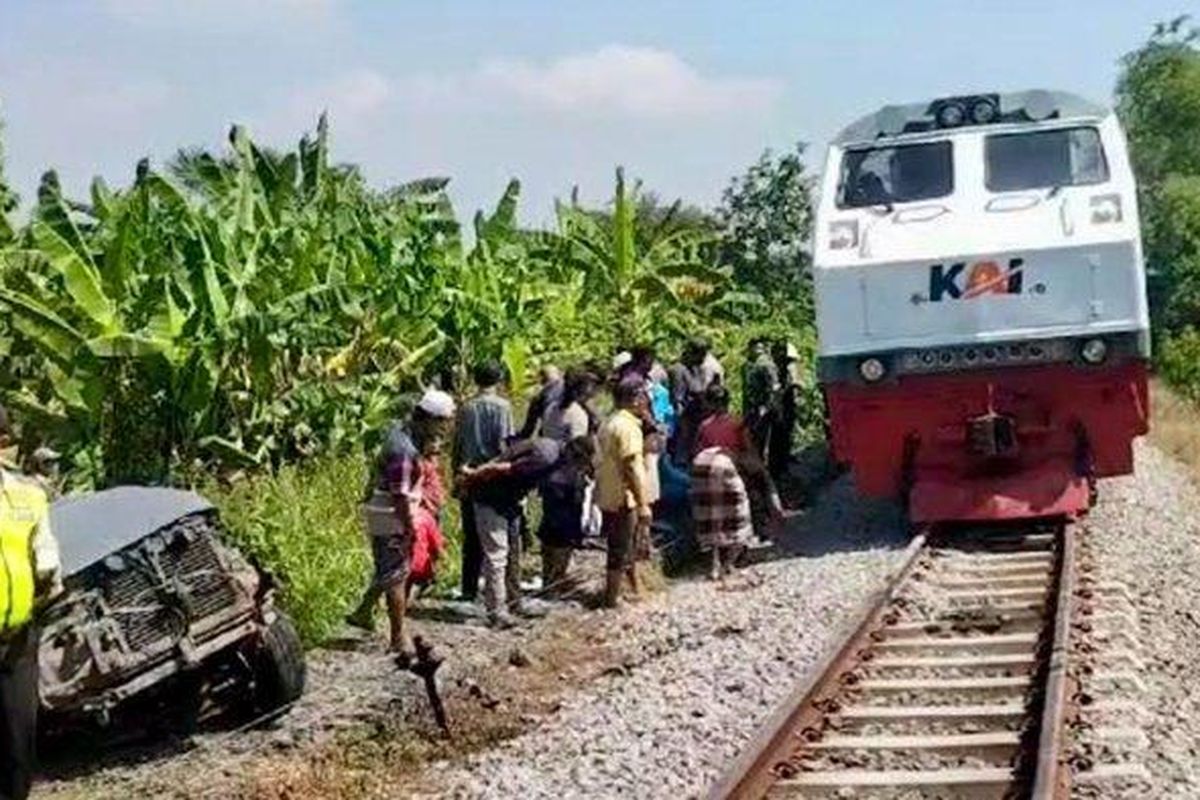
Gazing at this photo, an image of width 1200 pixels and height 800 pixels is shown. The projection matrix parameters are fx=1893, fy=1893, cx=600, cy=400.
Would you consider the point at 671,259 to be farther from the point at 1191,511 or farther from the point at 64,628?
the point at 64,628

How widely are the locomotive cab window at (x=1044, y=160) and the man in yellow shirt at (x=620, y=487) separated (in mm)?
3875

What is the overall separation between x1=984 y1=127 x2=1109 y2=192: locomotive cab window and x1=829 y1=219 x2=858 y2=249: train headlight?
3.63 feet

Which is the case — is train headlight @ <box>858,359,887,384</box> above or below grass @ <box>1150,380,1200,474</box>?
above

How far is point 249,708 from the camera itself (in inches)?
371

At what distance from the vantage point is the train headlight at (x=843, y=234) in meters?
13.8

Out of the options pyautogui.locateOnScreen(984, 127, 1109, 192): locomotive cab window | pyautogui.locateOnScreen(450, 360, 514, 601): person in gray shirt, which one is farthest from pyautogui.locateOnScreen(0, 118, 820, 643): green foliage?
pyautogui.locateOnScreen(984, 127, 1109, 192): locomotive cab window

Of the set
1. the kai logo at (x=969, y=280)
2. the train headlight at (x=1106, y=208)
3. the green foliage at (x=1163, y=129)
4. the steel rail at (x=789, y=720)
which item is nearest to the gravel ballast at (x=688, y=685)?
the steel rail at (x=789, y=720)

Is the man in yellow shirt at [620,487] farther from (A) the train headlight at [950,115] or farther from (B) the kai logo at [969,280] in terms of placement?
(A) the train headlight at [950,115]

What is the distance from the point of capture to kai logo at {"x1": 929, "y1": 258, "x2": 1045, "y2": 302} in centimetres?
1327

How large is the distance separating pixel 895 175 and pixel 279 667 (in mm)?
7239

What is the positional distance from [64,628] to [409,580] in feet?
8.48

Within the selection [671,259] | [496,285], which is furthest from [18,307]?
[671,259]

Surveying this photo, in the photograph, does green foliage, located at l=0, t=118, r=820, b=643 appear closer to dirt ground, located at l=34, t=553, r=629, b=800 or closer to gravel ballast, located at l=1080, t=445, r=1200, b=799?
dirt ground, located at l=34, t=553, r=629, b=800

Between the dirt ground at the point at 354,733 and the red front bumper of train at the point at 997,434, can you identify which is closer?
the dirt ground at the point at 354,733
